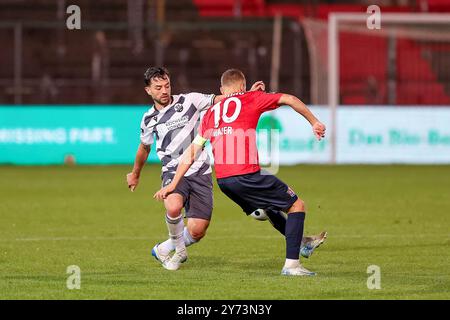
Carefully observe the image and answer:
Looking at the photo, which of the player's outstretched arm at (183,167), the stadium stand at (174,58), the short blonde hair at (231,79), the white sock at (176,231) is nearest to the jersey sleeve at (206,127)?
the player's outstretched arm at (183,167)

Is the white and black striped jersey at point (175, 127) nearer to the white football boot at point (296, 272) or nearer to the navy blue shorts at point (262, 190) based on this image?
the navy blue shorts at point (262, 190)

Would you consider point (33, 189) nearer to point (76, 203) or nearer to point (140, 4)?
point (76, 203)

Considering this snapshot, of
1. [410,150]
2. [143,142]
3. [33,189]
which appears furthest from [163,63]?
[143,142]

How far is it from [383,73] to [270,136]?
16.7 feet

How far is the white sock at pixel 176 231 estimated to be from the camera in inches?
428

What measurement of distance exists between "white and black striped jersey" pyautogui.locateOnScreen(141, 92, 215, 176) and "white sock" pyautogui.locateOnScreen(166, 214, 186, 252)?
0.46m

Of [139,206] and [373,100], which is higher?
[373,100]

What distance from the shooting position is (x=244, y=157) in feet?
33.5

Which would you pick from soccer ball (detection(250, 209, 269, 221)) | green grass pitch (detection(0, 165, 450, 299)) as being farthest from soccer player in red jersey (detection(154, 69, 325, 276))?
Answer: green grass pitch (detection(0, 165, 450, 299))

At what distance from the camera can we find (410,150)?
1020 inches

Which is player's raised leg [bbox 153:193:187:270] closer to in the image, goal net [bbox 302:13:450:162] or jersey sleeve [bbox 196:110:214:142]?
jersey sleeve [bbox 196:110:214:142]

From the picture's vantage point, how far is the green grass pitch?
9250 millimetres
